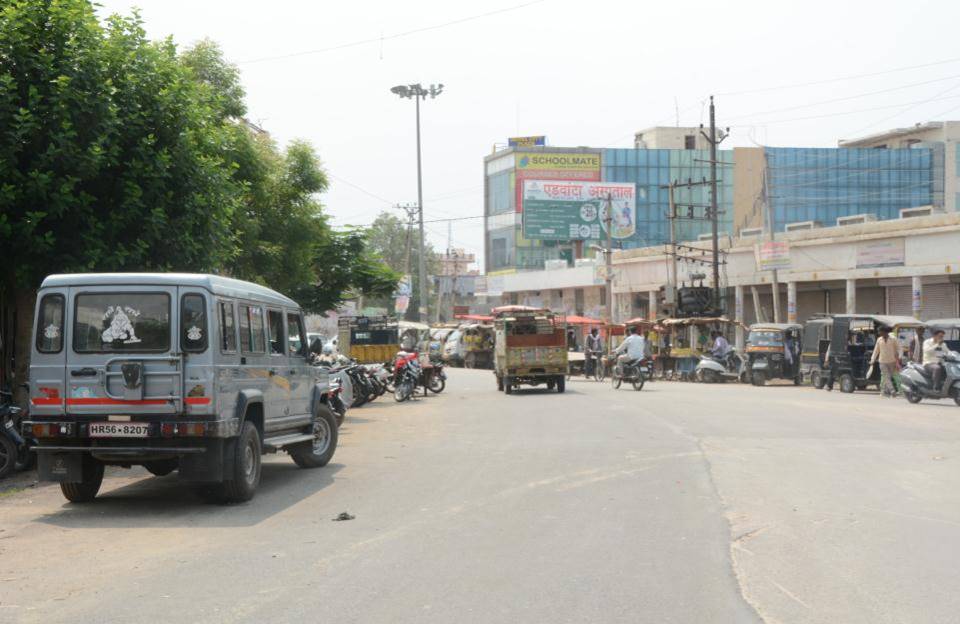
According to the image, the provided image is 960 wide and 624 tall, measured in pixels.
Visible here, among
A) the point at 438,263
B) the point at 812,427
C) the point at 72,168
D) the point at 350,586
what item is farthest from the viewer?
the point at 438,263

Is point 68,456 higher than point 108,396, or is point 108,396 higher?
point 108,396

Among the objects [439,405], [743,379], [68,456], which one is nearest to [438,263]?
[743,379]

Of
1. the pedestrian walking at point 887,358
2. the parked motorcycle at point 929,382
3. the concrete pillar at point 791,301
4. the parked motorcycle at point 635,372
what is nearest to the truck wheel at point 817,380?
the pedestrian walking at point 887,358

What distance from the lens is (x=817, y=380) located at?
108 feet

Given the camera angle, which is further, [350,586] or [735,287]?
[735,287]

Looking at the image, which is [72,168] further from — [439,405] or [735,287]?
[735,287]

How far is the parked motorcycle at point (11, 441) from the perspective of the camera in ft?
40.2

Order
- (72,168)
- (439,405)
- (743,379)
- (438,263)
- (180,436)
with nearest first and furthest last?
(180,436), (72,168), (439,405), (743,379), (438,263)

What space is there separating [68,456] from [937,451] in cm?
1169

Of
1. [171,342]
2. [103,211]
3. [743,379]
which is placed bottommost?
[743,379]

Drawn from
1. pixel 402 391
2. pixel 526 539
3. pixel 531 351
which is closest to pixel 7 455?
pixel 526 539

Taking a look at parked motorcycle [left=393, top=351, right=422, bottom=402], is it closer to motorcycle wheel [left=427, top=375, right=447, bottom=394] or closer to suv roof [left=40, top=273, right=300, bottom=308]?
motorcycle wheel [left=427, top=375, right=447, bottom=394]

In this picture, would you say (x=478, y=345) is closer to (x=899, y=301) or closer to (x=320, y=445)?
(x=899, y=301)

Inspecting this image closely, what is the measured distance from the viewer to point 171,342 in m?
9.56
